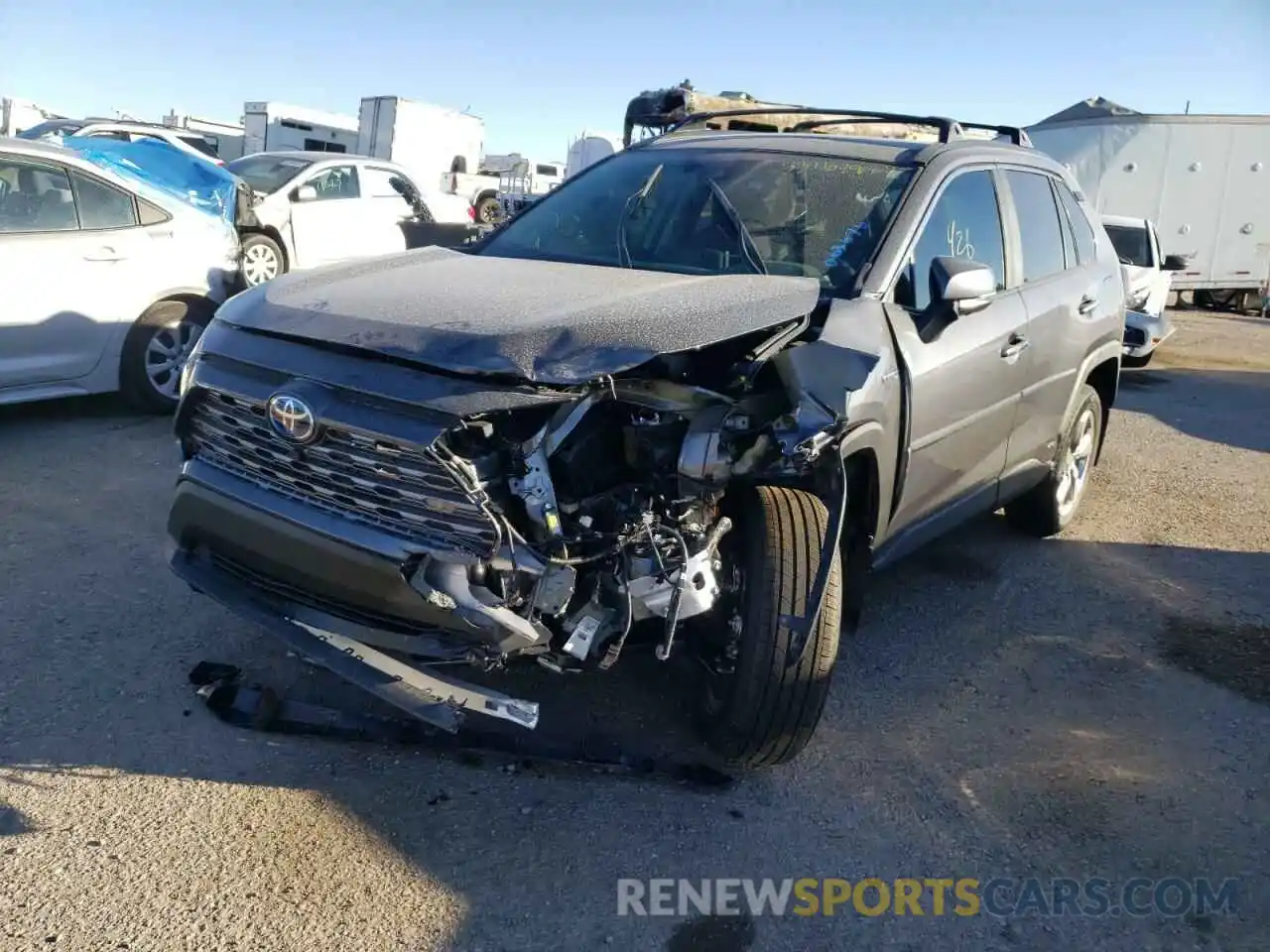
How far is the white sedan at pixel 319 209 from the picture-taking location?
431 inches

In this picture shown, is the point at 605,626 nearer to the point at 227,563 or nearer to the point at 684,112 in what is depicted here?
the point at 227,563

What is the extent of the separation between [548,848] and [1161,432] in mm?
7375

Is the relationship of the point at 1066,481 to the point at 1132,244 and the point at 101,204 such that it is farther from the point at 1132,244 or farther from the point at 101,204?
the point at 1132,244

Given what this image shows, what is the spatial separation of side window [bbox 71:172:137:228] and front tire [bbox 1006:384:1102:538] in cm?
557

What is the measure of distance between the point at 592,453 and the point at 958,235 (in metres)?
2.02

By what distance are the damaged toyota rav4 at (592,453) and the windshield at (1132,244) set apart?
9.34 m

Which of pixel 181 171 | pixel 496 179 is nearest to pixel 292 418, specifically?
pixel 181 171

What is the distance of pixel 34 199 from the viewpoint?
19.6 ft

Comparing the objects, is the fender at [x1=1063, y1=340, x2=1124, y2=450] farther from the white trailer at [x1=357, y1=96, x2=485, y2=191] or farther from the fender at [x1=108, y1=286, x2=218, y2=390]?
the white trailer at [x1=357, y1=96, x2=485, y2=191]

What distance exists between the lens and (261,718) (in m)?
3.24

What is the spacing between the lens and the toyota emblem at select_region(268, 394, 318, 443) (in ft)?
9.02

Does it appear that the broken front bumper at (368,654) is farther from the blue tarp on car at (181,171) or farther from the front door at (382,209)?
the front door at (382,209)

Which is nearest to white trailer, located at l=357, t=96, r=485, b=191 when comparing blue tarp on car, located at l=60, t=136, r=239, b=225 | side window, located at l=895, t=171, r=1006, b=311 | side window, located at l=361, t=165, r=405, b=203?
side window, located at l=361, t=165, r=405, b=203

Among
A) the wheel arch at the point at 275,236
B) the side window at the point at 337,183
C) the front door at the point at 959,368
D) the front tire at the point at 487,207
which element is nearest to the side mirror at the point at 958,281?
the front door at the point at 959,368
